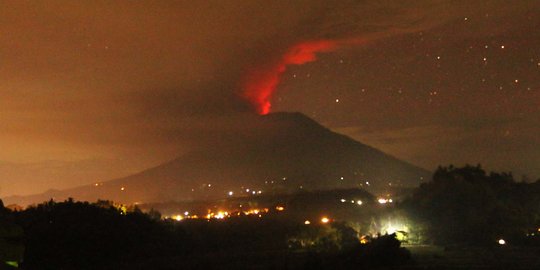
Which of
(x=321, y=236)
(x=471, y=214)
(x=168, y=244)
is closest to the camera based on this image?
(x=168, y=244)

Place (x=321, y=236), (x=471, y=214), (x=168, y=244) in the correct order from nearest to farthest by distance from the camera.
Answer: (x=168, y=244)
(x=321, y=236)
(x=471, y=214)

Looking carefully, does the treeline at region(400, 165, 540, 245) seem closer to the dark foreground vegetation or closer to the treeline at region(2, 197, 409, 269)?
the dark foreground vegetation

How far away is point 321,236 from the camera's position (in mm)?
38719

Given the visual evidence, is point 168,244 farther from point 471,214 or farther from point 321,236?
point 471,214

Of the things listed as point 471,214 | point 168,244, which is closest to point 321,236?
point 168,244

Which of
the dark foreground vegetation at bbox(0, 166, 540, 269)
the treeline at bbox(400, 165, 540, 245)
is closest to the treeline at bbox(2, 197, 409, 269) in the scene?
the dark foreground vegetation at bbox(0, 166, 540, 269)

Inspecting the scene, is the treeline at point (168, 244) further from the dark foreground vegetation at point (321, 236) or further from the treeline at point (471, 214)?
the treeline at point (471, 214)

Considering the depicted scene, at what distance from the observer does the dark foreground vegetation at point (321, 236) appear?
91.9ft

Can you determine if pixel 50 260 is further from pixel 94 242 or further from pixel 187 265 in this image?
pixel 187 265

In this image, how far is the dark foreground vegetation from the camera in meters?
28.0

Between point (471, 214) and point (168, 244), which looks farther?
point (471, 214)

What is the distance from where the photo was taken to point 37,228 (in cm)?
3016

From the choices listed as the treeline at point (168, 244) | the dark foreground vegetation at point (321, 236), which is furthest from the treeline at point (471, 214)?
the treeline at point (168, 244)

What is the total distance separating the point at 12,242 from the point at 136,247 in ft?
99.0
